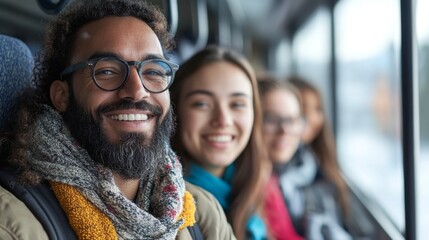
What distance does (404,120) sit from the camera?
4.88 feet

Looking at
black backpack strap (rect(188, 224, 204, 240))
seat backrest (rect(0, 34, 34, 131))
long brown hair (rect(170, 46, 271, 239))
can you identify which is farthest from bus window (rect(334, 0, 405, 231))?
seat backrest (rect(0, 34, 34, 131))

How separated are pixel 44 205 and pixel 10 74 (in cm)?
36

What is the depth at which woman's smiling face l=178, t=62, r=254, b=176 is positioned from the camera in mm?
1645

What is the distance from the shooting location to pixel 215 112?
5.43 ft

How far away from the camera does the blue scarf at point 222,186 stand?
5.55ft

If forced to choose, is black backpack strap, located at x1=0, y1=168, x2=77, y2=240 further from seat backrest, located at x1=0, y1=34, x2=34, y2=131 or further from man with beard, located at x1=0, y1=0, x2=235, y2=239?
seat backrest, located at x1=0, y1=34, x2=34, y2=131

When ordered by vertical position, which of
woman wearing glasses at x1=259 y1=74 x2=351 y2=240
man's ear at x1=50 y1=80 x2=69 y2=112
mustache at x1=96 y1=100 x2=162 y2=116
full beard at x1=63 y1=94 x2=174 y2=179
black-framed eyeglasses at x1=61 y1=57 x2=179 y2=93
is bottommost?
woman wearing glasses at x1=259 y1=74 x2=351 y2=240

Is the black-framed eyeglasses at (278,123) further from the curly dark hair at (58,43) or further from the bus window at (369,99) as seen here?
the curly dark hair at (58,43)

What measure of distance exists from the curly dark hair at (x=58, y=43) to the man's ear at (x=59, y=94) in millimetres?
25

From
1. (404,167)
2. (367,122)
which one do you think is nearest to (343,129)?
(367,122)

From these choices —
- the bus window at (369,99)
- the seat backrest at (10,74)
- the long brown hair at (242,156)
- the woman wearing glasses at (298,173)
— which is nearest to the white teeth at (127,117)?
the seat backrest at (10,74)

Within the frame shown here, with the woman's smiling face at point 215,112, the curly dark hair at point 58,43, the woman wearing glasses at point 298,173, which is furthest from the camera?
the woman wearing glasses at point 298,173

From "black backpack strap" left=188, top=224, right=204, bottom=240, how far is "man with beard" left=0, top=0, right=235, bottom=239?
20 mm

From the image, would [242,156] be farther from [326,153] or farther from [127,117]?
[326,153]
